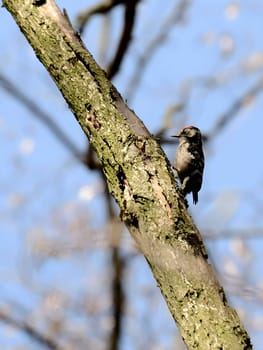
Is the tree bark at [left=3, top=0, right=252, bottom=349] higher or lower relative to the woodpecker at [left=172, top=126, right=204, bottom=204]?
lower

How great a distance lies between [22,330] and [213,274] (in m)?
5.67

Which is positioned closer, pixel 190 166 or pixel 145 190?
pixel 145 190

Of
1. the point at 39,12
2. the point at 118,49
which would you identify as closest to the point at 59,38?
the point at 39,12

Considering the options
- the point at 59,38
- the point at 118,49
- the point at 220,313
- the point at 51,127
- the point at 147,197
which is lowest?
the point at 220,313

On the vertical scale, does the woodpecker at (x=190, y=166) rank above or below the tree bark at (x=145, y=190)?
above

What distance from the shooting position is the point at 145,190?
2.16m

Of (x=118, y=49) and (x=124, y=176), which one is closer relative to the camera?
(x=124, y=176)

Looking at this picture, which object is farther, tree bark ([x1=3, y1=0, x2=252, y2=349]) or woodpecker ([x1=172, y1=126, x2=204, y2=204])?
woodpecker ([x1=172, y1=126, x2=204, y2=204])

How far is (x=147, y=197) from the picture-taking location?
7.07 feet

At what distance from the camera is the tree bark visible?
Answer: 6.44 ft

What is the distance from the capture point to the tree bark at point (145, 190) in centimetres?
196

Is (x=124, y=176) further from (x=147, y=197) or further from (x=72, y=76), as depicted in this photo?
(x=72, y=76)

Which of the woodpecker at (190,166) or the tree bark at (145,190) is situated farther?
the woodpecker at (190,166)

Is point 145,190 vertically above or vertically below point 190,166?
below
